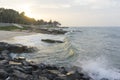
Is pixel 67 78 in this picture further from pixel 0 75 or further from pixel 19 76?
pixel 0 75

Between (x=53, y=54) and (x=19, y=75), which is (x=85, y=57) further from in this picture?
(x=19, y=75)

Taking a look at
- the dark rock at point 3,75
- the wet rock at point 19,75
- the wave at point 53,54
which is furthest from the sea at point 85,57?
the dark rock at point 3,75

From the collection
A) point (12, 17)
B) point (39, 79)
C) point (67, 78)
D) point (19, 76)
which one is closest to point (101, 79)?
point (67, 78)

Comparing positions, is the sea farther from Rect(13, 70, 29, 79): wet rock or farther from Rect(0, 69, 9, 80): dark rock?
Rect(0, 69, 9, 80): dark rock

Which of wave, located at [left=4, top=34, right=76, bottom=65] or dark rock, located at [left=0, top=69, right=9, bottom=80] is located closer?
dark rock, located at [left=0, top=69, right=9, bottom=80]

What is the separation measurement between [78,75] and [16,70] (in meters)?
3.75

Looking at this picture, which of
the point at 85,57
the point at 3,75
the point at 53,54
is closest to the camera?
the point at 3,75

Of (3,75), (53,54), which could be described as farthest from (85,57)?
(3,75)

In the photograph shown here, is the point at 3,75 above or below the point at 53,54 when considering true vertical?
above

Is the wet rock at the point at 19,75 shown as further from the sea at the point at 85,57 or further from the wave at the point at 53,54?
the wave at the point at 53,54

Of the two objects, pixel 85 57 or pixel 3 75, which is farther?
pixel 85 57

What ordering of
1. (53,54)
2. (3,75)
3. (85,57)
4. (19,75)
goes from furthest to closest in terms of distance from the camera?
(53,54) → (85,57) → (19,75) → (3,75)

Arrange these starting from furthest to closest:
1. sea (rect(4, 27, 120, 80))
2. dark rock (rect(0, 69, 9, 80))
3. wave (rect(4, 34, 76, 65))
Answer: wave (rect(4, 34, 76, 65)) < sea (rect(4, 27, 120, 80)) < dark rock (rect(0, 69, 9, 80))

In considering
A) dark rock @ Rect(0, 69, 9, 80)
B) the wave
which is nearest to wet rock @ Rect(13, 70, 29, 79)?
dark rock @ Rect(0, 69, 9, 80)
